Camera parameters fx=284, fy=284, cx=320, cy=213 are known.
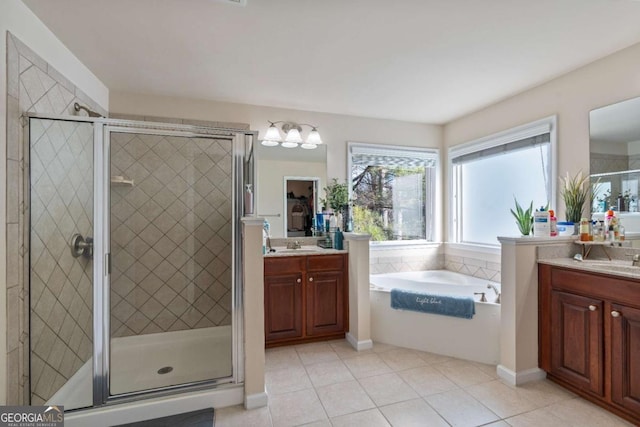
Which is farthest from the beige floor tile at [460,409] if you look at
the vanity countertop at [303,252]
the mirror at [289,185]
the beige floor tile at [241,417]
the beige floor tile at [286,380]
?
the mirror at [289,185]

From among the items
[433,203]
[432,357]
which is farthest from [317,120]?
[432,357]

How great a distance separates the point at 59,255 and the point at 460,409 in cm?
277

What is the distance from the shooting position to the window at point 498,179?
268 cm

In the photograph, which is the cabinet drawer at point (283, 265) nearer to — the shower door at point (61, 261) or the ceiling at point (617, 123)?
the shower door at point (61, 261)

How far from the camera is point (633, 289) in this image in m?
1.62

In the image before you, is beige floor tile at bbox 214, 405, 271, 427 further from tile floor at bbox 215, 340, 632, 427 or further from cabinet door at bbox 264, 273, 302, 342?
cabinet door at bbox 264, 273, 302, 342

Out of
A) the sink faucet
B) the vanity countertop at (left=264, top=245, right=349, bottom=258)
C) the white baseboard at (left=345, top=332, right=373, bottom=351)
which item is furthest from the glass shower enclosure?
the white baseboard at (left=345, top=332, right=373, bottom=351)

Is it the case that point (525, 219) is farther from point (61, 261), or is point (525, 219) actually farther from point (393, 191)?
point (61, 261)

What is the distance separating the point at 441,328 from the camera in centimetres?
249

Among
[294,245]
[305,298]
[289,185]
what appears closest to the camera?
[305,298]

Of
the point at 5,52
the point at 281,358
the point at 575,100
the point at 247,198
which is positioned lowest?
the point at 281,358

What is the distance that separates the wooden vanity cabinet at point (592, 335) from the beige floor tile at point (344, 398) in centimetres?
137

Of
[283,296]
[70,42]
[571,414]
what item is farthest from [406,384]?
[70,42]

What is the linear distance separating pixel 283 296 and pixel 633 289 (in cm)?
239
